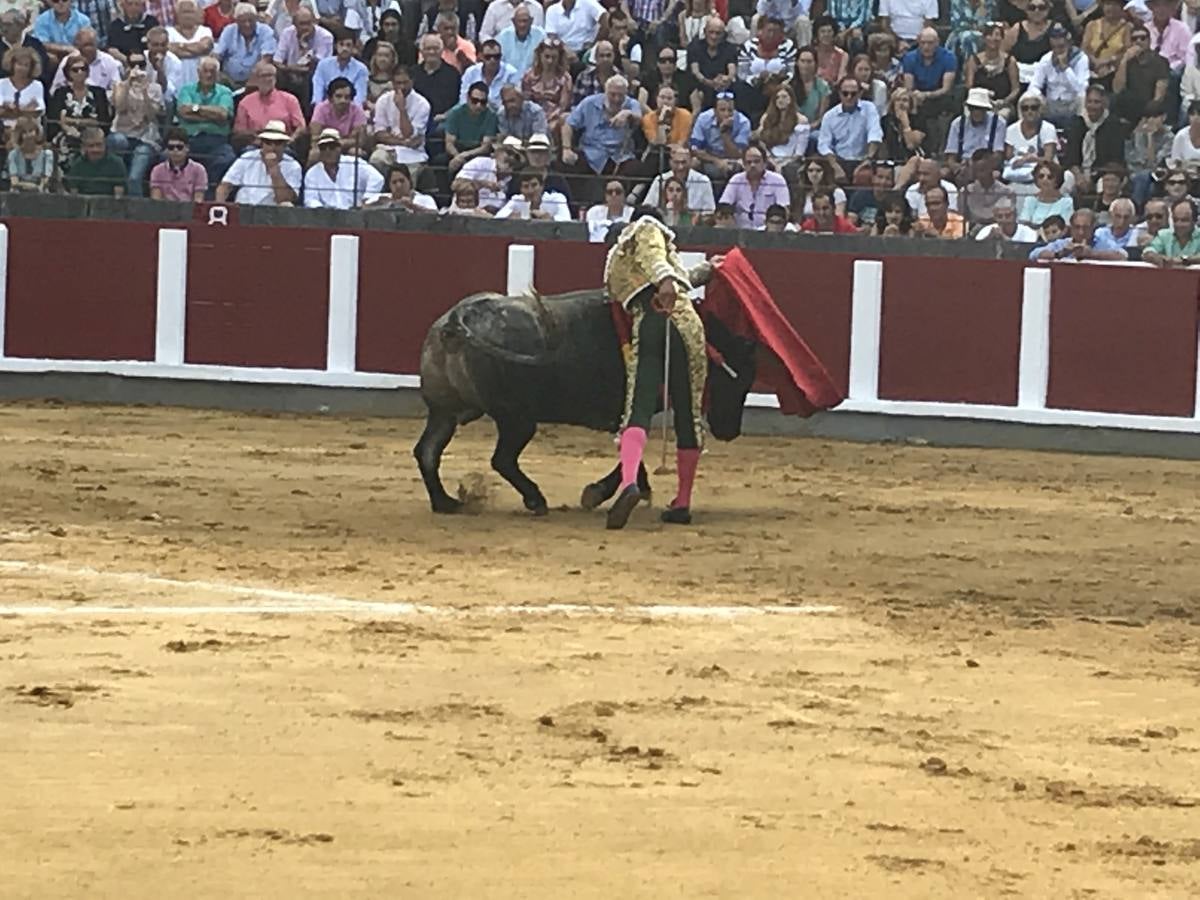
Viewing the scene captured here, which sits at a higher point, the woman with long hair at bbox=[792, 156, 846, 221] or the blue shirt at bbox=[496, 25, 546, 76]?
the blue shirt at bbox=[496, 25, 546, 76]

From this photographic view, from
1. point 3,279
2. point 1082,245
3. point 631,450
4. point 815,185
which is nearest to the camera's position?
point 631,450

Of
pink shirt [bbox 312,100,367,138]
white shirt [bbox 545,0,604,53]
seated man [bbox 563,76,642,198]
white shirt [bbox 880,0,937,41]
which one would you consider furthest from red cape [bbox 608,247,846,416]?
white shirt [bbox 880,0,937,41]

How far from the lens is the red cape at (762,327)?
10.8 m

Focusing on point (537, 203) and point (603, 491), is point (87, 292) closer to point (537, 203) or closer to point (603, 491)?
point (537, 203)

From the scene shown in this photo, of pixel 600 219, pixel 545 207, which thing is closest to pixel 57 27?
pixel 545 207

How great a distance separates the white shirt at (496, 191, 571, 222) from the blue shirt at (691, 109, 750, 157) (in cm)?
105

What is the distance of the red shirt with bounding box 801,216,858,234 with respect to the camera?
50.5 feet

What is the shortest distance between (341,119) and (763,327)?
643 cm

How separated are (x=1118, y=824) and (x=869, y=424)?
385 inches

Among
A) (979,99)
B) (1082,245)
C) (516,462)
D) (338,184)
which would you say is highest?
(979,99)

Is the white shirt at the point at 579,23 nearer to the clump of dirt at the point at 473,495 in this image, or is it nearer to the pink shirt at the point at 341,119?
the pink shirt at the point at 341,119

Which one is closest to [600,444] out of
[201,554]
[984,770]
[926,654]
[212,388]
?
[212,388]

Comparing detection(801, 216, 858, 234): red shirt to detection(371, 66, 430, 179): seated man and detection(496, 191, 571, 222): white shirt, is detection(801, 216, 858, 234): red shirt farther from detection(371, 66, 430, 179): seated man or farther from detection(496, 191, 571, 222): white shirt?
detection(371, 66, 430, 179): seated man

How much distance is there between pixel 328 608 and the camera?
8039 millimetres
